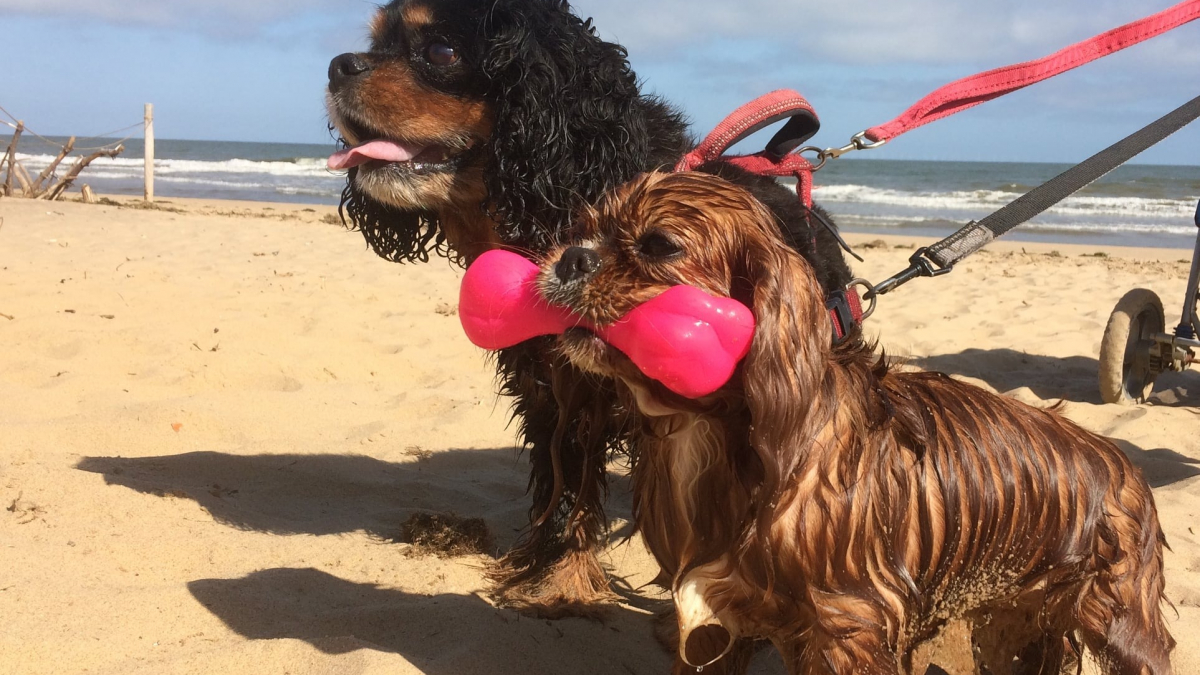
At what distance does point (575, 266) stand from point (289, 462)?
114 inches

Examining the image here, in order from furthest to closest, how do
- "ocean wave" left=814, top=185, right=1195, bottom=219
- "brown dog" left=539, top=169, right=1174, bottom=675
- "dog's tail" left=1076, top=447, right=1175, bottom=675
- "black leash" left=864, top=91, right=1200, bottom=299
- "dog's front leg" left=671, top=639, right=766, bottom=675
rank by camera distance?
"ocean wave" left=814, top=185, right=1195, bottom=219 < "black leash" left=864, top=91, right=1200, bottom=299 < "dog's front leg" left=671, top=639, right=766, bottom=675 < "dog's tail" left=1076, top=447, right=1175, bottom=675 < "brown dog" left=539, top=169, right=1174, bottom=675

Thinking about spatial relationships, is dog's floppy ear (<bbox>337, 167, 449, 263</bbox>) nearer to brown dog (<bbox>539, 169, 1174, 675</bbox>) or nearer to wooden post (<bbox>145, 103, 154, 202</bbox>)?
brown dog (<bbox>539, 169, 1174, 675</bbox>)

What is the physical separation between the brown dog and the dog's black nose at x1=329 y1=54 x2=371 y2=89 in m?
1.19

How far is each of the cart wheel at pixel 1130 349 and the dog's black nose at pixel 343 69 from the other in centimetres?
469

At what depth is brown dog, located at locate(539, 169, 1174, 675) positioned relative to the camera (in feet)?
6.06

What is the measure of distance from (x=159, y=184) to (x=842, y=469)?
32.8 metres

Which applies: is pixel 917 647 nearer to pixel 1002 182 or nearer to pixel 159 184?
pixel 159 184

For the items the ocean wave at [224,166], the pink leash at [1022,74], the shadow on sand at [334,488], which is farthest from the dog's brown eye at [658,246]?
the ocean wave at [224,166]

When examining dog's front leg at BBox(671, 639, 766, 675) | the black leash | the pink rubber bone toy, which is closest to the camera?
the pink rubber bone toy

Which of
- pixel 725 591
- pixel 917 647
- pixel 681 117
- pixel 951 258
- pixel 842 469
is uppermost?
pixel 681 117

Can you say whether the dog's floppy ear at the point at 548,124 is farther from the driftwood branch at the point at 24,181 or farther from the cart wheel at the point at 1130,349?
the driftwood branch at the point at 24,181

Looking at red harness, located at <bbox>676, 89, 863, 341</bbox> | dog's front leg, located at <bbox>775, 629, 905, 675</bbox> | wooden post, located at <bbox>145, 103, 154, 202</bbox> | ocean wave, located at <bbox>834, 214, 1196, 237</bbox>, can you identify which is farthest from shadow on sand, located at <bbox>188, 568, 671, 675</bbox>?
ocean wave, located at <bbox>834, 214, 1196, 237</bbox>

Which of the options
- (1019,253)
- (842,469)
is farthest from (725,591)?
(1019,253)

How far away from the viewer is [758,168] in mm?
3055
